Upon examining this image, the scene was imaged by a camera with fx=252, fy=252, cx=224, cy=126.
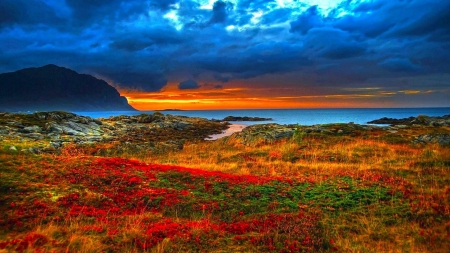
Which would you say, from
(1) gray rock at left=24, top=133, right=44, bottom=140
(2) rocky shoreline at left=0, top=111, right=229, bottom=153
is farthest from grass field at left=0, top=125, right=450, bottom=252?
(1) gray rock at left=24, top=133, right=44, bottom=140

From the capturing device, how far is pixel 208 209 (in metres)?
10.2

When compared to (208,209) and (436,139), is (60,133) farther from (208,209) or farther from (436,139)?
(436,139)

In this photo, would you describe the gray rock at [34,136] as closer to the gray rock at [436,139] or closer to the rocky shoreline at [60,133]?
the rocky shoreline at [60,133]

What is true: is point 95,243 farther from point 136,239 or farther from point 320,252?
point 320,252

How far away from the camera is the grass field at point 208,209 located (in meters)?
6.96

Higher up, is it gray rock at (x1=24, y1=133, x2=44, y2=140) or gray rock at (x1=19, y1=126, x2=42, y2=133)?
gray rock at (x1=19, y1=126, x2=42, y2=133)

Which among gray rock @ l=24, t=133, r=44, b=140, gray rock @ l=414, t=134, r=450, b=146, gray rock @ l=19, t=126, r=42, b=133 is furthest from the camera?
gray rock @ l=19, t=126, r=42, b=133

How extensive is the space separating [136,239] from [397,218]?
370 inches

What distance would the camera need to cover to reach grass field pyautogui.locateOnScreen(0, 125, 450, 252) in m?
6.96

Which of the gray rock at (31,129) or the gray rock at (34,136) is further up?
the gray rock at (31,129)

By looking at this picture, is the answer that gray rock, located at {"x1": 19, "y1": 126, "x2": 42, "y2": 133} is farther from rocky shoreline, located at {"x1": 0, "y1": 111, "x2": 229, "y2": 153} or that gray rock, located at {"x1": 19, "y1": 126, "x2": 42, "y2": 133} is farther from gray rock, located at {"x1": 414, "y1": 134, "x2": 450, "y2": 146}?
gray rock, located at {"x1": 414, "y1": 134, "x2": 450, "y2": 146}

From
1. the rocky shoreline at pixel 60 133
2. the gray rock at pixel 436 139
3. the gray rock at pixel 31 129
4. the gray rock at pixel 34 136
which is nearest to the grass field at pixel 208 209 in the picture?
the gray rock at pixel 436 139

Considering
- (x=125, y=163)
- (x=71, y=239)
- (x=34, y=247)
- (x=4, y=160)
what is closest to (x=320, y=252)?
(x=71, y=239)

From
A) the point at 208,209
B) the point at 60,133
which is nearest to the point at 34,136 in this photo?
the point at 60,133
